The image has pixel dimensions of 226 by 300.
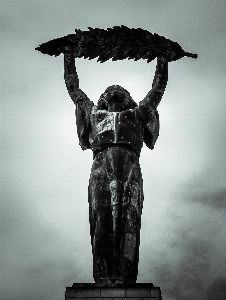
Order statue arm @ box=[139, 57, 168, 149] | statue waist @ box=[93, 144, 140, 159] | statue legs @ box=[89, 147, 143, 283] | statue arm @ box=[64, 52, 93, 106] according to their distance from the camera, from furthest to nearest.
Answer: statue arm @ box=[64, 52, 93, 106], statue arm @ box=[139, 57, 168, 149], statue waist @ box=[93, 144, 140, 159], statue legs @ box=[89, 147, 143, 283]

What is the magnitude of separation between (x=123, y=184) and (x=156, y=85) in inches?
103

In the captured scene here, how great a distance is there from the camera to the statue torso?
47.5ft

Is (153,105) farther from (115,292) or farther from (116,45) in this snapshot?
(115,292)

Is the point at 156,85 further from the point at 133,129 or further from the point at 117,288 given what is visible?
the point at 117,288

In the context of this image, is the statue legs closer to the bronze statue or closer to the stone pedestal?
the bronze statue

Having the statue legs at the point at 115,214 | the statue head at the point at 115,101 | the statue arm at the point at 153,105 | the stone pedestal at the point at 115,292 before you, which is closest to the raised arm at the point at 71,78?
the statue head at the point at 115,101

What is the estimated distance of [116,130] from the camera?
1451 centimetres

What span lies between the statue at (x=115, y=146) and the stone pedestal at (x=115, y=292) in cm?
44

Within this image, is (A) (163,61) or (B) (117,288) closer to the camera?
(B) (117,288)

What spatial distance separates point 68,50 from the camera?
51.3ft

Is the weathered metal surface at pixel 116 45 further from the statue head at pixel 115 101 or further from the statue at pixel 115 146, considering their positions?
the statue head at pixel 115 101

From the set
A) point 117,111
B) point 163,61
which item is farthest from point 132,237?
point 163,61

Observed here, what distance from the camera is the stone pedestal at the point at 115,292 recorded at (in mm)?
12523

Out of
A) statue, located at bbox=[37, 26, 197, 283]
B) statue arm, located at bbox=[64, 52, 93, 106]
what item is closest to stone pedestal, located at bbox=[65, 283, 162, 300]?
statue, located at bbox=[37, 26, 197, 283]
